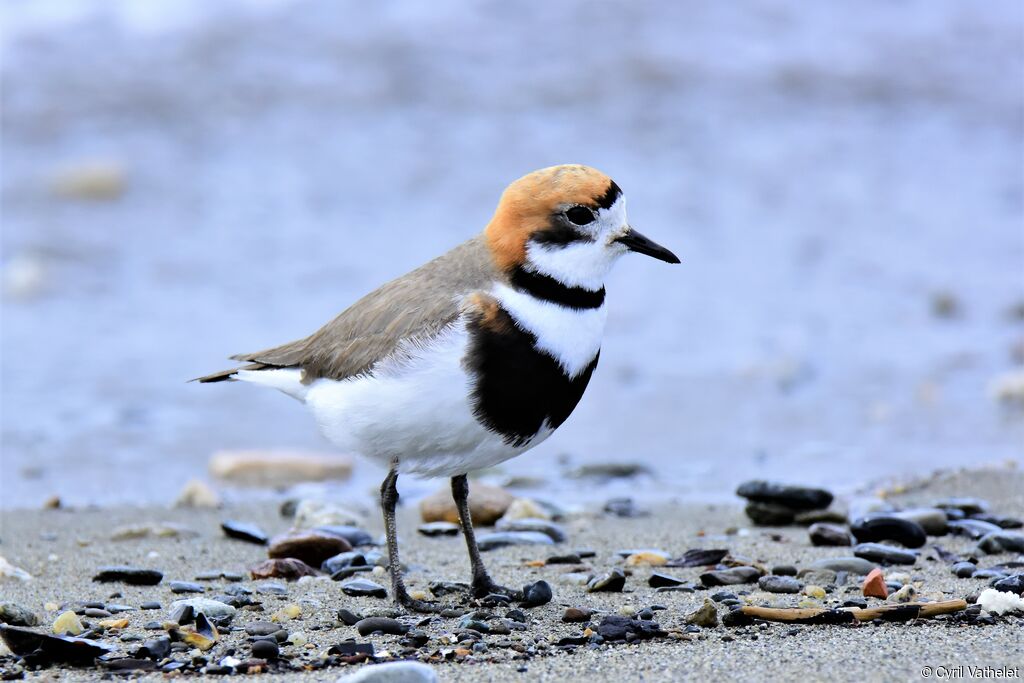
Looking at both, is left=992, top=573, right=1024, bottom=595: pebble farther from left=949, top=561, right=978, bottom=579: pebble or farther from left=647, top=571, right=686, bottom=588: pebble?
left=647, top=571, right=686, bottom=588: pebble

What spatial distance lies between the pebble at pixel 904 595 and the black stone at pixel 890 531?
0.93m

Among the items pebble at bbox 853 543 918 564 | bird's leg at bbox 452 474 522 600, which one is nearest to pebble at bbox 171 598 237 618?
bird's leg at bbox 452 474 522 600

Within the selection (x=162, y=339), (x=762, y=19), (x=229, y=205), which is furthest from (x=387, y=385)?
(x=762, y=19)

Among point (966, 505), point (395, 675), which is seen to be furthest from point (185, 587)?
point (966, 505)

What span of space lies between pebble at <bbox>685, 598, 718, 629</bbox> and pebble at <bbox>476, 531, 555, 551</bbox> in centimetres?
152

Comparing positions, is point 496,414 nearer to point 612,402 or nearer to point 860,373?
point 612,402

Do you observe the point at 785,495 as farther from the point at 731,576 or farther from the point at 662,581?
the point at 662,581

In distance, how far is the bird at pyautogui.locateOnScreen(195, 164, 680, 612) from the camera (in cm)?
443

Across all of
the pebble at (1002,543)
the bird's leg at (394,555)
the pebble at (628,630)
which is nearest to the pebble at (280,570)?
the bird's leg at (394,555)

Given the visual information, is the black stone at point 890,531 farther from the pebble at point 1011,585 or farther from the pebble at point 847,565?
the pebble at point 1011,585

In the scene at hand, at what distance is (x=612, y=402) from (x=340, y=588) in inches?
156

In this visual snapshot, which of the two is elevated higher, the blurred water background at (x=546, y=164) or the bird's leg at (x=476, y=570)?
the blurred water background at (x=546, y=164)

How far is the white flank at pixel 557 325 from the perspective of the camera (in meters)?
4.46

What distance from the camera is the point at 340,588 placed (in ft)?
16.3
